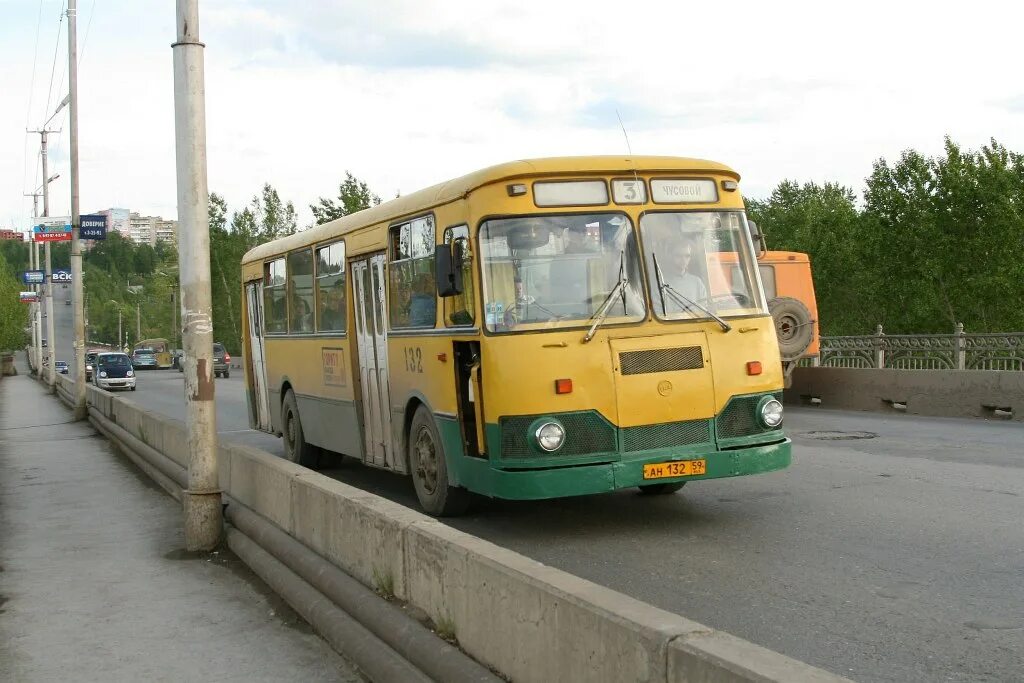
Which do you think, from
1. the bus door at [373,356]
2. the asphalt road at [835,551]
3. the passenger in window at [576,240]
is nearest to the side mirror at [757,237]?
the passenger in window at [576,240]

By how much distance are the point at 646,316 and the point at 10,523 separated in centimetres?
716

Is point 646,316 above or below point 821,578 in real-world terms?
above

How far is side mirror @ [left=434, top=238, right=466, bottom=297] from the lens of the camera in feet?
30.8

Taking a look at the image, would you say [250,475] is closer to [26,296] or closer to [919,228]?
[26,296]

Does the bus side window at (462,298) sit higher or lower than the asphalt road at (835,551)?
higher

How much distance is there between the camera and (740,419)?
949cm

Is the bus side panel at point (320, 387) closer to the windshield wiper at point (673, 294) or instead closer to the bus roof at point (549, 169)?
the bus roof at point (549, 169)

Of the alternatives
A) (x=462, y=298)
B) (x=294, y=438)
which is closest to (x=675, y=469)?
(x=462, y=298)

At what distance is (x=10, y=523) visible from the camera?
500 inches

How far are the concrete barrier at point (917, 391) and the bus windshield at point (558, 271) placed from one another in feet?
37.6

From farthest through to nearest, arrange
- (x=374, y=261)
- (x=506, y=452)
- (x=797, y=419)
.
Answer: (x=797, y=419) < (x=374, y=261) < (x=506, y=452)

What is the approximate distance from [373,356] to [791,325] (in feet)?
37.1

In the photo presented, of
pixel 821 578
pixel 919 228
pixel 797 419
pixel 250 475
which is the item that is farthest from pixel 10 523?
pixel 919 228

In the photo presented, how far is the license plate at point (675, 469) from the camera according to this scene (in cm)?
913
